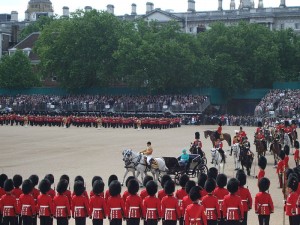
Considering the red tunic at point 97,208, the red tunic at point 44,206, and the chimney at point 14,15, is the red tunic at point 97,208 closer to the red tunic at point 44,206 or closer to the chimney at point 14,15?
the red tunic at point 44,206

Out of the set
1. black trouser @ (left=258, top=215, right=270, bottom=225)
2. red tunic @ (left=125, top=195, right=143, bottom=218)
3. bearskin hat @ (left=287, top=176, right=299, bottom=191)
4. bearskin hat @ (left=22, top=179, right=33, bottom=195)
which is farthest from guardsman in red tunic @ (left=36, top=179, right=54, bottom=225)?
bearskin hat @ (left=287, top=176, right=299, bottom=191)

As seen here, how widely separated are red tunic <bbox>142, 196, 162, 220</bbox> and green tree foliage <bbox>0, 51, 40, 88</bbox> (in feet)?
195

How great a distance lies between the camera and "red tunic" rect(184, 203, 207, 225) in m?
12.7

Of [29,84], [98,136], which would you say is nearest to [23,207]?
[98,136]

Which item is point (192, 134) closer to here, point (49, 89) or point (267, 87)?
point (267, 87)

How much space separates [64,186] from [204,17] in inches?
3045

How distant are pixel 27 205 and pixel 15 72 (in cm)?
5910

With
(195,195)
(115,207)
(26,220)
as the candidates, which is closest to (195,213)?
(195,195)

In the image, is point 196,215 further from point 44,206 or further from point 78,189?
point 44,206

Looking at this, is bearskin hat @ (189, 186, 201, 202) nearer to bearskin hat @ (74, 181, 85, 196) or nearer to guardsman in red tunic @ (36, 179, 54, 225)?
bearskin hat @ (74, 181, 85, 196)

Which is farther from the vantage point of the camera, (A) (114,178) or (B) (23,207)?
(A) (114,178)

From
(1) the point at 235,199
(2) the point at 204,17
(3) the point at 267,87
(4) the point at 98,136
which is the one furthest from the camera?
(2) the point at 204,17

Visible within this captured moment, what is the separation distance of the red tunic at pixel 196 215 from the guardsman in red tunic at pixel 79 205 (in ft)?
9.03

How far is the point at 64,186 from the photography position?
14906mm
